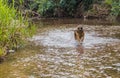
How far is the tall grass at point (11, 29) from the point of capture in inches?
454

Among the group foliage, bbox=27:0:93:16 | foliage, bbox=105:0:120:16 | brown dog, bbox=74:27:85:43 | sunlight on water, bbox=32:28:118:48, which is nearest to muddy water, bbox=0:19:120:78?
sunlight on water, bbox=32:28:118:48

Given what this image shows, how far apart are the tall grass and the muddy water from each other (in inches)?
19.5

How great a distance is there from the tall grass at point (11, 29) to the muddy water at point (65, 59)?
497 mm

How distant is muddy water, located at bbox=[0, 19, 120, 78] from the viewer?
9.76 metres

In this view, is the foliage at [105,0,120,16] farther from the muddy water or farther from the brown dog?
the brown dog

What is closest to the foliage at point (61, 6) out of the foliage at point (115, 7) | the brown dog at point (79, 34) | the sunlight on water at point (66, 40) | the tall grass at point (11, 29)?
the foliage at point (115, 7)

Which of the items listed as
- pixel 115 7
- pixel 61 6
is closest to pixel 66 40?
pixel 115 7

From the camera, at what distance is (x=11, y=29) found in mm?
12102

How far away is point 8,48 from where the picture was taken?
12875 millimetres

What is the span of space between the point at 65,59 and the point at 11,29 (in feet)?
7.73

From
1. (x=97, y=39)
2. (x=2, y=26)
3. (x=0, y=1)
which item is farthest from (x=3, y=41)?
(x=97, y=39)

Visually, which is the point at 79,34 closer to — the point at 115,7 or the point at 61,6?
the point at 115,7

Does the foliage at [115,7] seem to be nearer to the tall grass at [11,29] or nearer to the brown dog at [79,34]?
the brown dog at [79,34]

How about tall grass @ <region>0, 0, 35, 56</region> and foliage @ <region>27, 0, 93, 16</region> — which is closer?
tall grass @ <region>0, 0, 35, 56</region>
